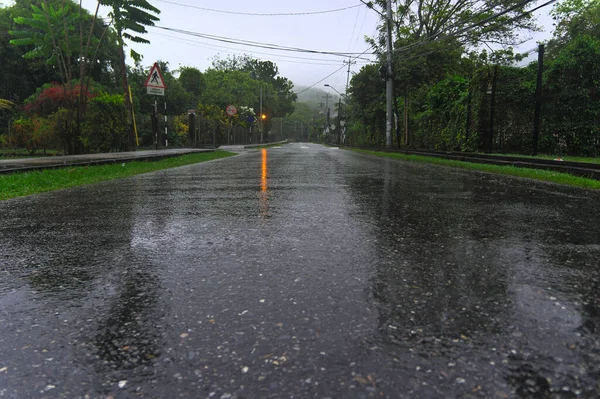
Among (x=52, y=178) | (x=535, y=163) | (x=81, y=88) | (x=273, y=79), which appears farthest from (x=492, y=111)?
(x=273, y=79)

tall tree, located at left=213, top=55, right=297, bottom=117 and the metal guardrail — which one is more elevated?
tall tree, located at left=213, top=55, right=297, bottom=117

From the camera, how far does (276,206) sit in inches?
227

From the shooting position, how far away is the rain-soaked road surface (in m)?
1.60

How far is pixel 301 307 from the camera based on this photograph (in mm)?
2242

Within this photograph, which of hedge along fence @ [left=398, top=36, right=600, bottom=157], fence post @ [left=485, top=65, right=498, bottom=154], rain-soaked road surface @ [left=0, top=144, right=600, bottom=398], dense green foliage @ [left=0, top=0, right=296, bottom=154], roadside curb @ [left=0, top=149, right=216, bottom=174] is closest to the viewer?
rain-soaked road surface @ [left=0, top=144, right=600, bottom=398]

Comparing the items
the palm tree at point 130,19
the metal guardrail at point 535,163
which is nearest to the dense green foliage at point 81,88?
the palm tree at point 130,19

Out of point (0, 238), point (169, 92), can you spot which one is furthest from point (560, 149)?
point (169, 92)

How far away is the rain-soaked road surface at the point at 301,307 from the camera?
5.25 feet

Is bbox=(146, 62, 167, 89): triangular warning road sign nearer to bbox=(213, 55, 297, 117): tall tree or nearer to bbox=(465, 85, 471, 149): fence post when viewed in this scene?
bbox=(465, 85, 471, 149): fence post

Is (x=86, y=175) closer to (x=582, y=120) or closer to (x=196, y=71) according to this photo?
(x=582, y=120)

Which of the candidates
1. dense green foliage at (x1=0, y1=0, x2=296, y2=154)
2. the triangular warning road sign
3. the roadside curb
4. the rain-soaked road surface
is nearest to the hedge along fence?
the rain-soaked road surface

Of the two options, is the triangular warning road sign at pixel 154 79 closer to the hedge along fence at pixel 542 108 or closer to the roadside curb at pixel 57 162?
the roadside curb at pixel 57 162

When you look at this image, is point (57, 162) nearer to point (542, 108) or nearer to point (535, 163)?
point (535, 163)

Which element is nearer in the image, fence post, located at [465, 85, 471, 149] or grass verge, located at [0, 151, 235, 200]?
grass verge, located at [0, 151, 235, 200]
